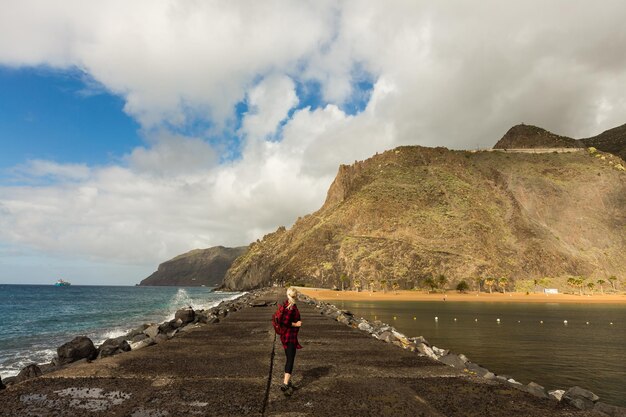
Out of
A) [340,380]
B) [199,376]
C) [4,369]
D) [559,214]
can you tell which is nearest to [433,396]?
[340,380]

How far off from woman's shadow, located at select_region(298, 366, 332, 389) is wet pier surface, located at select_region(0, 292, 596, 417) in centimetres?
2

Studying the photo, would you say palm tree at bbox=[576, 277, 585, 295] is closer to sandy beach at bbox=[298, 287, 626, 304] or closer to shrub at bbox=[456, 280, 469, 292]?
sandy beach at bbox=[298, 287, 626, 304]

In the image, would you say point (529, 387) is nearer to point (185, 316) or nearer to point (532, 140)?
point (185, 316)

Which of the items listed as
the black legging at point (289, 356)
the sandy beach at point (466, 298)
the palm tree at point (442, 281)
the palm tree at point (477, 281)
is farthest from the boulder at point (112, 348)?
the palm tree at point (477, 281)

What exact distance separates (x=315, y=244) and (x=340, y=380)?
371 feet

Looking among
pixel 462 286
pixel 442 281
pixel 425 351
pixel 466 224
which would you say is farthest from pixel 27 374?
pixel 466 224

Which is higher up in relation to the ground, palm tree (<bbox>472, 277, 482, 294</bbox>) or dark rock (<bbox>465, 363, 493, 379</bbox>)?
palm tree (<bbox>472, 277, 482, 294</bbox>)

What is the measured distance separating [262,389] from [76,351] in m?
8.28

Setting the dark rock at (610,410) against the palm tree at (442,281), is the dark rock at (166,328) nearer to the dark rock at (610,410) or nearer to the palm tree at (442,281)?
the dark rock at (610,410)

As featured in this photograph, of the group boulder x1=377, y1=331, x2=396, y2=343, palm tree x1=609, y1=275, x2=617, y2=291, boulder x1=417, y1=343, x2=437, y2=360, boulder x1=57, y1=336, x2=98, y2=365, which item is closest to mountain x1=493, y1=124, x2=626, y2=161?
palm tree x1=609, y1=275, x2=617, y2=291

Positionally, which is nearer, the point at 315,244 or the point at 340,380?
the point at 340,380

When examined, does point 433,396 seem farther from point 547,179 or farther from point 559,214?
point 547,179

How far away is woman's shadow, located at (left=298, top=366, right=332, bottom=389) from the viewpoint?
7.92 m

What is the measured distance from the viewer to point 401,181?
134 metres
